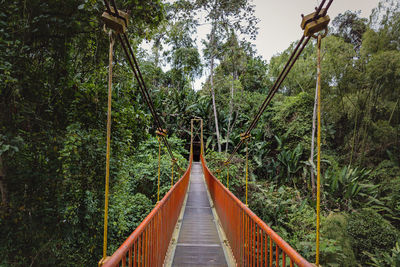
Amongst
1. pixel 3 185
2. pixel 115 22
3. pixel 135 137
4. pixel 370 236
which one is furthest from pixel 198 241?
pixel 370 236

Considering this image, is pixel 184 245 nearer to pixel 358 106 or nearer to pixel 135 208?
pixel 135 208

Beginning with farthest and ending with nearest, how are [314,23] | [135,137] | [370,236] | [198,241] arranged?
[370,236] < [135,137] < [198,241] < [314,23]

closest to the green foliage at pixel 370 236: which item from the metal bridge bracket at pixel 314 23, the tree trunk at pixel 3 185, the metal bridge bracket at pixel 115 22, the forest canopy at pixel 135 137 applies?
the forest canopy at pixel 135 137

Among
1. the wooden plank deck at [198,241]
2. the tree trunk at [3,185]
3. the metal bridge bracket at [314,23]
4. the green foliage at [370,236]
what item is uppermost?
the metal bridge bracket at [314,23]

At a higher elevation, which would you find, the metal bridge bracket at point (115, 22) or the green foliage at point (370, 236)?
the metal bridge bracket at point (115, 22)

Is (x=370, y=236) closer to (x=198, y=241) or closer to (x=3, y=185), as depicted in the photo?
(x=198, y=241)

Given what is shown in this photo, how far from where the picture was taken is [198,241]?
10.8 feet

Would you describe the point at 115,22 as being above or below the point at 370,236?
above

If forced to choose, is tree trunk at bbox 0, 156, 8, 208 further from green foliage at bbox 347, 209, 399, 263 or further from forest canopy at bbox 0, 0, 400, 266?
green foliage at bbox 347, 209, 399, 263

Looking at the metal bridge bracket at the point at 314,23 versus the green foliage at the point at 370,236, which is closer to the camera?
the metal bridge bracket at the point at 314,23

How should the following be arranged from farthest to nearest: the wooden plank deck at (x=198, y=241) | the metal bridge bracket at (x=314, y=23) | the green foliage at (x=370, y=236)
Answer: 1. the green foliage at (x=370, y=236)
2. the wooden plank deck at (x=198, y=241)
3. the metal bridge bracket at (x=314, y=23)

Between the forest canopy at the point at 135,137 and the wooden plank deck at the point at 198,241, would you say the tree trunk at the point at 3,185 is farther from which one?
the wooden plank deck at the point at 198,241

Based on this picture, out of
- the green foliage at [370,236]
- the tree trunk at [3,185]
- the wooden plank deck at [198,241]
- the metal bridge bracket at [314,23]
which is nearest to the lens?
the metal bridge bracket at [314,23]

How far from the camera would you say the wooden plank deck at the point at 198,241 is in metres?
2.68
